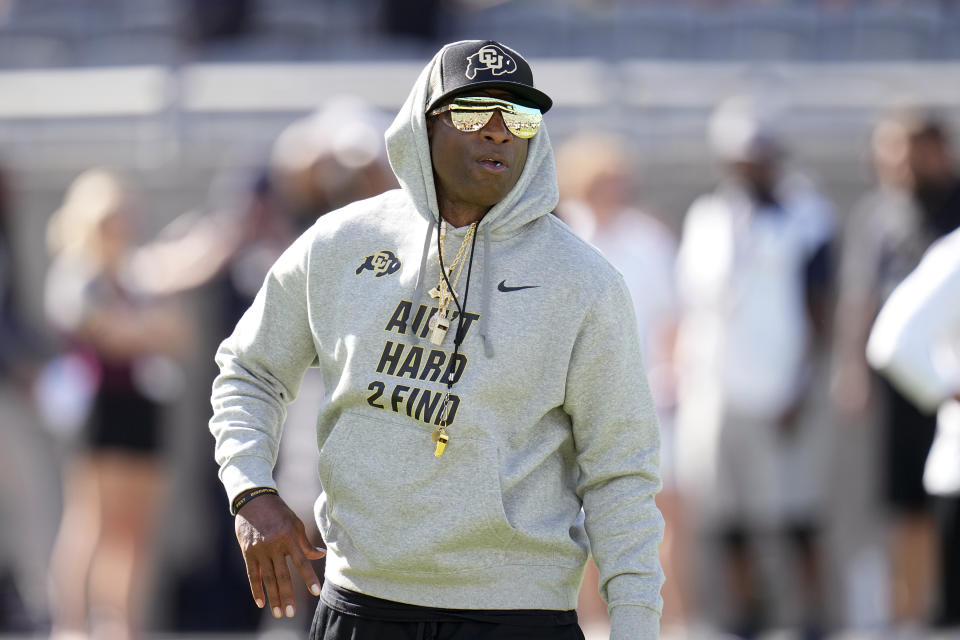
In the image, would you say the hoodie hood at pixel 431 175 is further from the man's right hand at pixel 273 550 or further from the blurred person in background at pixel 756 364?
the blurred person in background at pixel 756 364

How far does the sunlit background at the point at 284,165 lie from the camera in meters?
6.97

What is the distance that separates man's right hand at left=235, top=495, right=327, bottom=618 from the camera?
2.88m

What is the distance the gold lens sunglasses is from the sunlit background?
3199 mm

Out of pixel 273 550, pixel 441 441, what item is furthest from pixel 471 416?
pixel 273 550

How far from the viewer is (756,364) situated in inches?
272

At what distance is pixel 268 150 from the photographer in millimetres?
8125

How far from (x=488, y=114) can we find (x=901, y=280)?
163 inches

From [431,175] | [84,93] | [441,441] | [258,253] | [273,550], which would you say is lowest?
[273,550]

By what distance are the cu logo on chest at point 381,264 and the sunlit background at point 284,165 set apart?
3.15 metres

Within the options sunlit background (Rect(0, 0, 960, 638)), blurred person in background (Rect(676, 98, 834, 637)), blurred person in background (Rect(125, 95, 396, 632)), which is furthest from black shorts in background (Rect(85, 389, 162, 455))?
blurred person in background (Rect(676, 98, 834, 637))

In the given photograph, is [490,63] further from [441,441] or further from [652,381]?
[652,381]

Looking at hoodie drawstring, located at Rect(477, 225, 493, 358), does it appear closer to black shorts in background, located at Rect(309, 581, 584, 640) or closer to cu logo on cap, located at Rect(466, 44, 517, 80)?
cu logo on cap, located at Rect(466, 44, 517, 80)

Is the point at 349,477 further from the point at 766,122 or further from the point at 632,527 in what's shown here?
the point at 766,122

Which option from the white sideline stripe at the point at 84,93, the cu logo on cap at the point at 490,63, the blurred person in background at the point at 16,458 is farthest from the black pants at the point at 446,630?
the white sideline stripe at the point at 84,93
